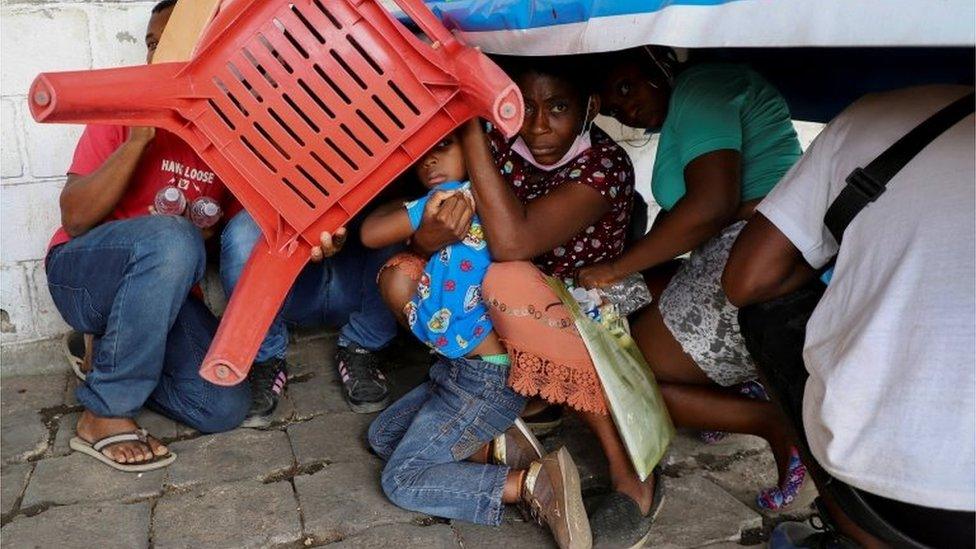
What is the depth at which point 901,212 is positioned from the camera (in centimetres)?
131

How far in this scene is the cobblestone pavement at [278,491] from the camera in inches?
78.5

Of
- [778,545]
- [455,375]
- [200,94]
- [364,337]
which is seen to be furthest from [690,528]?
[200,94]

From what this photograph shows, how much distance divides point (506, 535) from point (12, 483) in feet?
4.36

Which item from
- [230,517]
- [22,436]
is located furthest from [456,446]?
[22,436]

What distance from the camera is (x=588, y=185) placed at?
2137 millimetres

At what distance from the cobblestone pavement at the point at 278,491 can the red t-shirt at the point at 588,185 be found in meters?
0.56

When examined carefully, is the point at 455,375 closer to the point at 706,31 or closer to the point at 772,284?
the point at 772,284

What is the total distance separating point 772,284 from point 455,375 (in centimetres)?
86

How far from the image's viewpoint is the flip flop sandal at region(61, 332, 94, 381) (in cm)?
271

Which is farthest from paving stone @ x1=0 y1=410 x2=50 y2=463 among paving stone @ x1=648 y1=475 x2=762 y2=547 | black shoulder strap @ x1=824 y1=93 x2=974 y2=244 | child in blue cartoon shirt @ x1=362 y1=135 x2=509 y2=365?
black shoulder strap @ x1=824 y1=93 x2=974 y2=244

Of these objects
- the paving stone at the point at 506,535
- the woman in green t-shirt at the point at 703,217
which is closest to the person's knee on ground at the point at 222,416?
the paving stone at the point at 506,535

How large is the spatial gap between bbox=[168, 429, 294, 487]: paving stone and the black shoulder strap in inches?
62.5

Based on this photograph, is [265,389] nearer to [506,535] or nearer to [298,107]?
[506,535]

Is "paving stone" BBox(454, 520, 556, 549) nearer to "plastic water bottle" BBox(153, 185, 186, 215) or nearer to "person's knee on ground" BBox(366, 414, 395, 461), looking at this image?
"person's knee on ground" BBox(366, 414, 395, 461)
